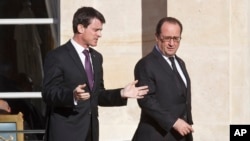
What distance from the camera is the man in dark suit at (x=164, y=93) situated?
796 centimetres

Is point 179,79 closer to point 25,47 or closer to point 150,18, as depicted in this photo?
point 150,18

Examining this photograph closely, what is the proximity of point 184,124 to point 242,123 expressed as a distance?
6.47ft

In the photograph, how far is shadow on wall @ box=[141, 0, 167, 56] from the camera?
10.4 m

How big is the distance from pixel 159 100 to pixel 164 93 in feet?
0.21

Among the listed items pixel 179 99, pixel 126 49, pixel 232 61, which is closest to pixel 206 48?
pixel 232 61

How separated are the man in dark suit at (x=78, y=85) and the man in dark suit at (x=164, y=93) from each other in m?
0.27

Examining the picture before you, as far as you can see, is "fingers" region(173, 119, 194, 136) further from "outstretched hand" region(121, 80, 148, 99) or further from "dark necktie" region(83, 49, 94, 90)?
"dark necktie" region(83, 49, 94, 90)

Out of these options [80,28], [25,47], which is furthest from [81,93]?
[25,47]

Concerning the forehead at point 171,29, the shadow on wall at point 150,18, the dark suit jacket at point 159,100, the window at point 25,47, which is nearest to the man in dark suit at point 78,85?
the dark suit jacket at point 159,100

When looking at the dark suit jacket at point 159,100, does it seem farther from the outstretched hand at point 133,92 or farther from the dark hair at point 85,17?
the dark hair at point 85,17

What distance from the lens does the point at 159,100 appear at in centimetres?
802

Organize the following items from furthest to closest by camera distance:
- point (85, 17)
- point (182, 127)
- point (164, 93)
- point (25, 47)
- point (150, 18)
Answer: point (25, 47) < point (150, 18) < point (164, 93) < point (182, 127) < point (85, 17)

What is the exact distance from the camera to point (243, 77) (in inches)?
392

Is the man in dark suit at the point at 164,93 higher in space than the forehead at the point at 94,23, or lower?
lower
